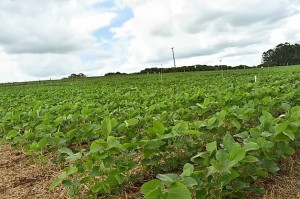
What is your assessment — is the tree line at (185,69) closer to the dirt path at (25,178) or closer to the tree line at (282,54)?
the tree line at (282,54)

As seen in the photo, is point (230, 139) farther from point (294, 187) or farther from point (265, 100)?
point (265, 100)

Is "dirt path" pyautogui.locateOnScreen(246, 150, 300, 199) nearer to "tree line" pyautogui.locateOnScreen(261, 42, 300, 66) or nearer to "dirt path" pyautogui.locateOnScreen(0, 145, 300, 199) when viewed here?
"dirt path" pyautogui.locateOnScreen(0, 145, 300, 199)

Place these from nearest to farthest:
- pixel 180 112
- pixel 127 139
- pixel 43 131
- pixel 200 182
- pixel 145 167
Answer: pixel 200 182, pixel 145 167, pixel 127 139, pixel 43 131, pixel 180 112

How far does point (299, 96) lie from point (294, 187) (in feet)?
10.1

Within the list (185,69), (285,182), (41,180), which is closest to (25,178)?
(41,180)

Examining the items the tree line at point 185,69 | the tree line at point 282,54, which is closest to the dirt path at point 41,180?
the tree line at point 185,69

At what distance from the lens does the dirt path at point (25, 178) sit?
3.29m

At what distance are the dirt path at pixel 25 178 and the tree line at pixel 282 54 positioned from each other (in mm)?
105647

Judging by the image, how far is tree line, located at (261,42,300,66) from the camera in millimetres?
104125

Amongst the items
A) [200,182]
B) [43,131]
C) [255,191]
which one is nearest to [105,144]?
[200,182]

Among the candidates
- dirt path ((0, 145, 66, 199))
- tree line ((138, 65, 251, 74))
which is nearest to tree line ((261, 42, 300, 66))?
tree line ((138, 65, 251, 74))

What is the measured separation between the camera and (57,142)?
358 cm

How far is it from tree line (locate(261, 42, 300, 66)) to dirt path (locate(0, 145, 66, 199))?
106 metres

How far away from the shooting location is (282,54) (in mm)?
108250
